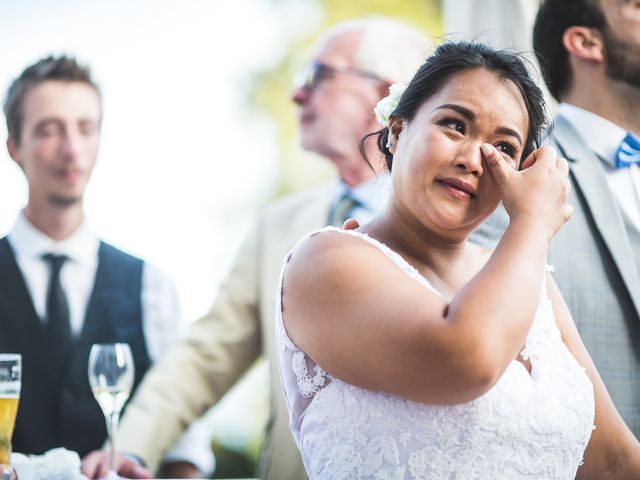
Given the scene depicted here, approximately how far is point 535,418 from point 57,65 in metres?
2.75

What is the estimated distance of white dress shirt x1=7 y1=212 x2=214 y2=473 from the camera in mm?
3293

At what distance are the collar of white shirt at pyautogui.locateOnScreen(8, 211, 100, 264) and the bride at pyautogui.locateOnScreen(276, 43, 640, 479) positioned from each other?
6.94 feet

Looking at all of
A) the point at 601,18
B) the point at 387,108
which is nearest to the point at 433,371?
the point at 387,108

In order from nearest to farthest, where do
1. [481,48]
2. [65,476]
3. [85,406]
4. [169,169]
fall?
1. [481,48]
2. [65,476]
3. [85,406]
4. [169,169]

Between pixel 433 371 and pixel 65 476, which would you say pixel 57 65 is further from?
pixel 433 371

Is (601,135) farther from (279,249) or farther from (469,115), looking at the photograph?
(279,249)

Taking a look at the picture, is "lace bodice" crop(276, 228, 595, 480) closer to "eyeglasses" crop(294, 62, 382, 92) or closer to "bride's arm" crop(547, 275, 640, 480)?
"bride's arm" crop(547, 275, 640, 480)

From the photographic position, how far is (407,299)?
118 centimetres

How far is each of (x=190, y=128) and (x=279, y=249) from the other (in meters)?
0.69

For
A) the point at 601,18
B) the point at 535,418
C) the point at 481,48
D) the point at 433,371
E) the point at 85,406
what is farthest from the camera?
the point at 85,406

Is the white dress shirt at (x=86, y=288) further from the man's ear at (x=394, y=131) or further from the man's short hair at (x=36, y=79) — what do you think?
the man's ear at (x=394, y=131)

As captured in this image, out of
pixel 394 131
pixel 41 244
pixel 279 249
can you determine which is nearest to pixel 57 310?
pixel 41 244

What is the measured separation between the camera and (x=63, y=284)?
10.8ft

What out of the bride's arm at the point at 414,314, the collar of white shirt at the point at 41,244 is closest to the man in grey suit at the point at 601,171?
the bride's arm at the point at 414,314
